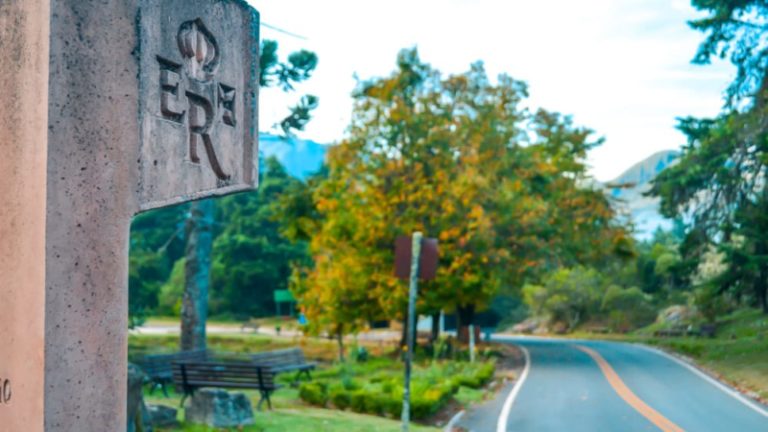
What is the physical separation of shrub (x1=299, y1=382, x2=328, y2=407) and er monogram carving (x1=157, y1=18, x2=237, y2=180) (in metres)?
12.3

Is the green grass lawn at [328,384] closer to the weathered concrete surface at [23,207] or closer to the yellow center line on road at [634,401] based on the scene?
the yellow center line on road at [634,401]

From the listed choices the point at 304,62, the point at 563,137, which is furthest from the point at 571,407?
the point at 563,137

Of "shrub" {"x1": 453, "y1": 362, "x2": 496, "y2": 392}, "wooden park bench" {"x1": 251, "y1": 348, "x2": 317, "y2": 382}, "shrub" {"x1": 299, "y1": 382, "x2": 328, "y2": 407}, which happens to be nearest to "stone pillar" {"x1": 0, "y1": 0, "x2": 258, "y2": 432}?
"shrub" {"x1": 299, "y1": 382, "x2": 328, "y2": 407}

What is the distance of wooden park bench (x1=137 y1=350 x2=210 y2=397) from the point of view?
18.2 meters

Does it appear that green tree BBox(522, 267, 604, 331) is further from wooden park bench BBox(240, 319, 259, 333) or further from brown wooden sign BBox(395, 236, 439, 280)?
brown wooden sign BBox(395, 236, 439, 280)

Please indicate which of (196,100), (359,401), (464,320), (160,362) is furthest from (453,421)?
(464,320)

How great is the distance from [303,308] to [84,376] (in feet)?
86.3

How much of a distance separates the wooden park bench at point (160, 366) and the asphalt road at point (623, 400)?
20.9ft

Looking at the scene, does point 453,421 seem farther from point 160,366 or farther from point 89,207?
point 89,207

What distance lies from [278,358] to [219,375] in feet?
13.0

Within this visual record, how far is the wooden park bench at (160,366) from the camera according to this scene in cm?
1816

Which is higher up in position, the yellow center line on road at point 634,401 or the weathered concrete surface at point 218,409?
the weathered concrete surface at point 218,409

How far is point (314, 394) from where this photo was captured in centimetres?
1698

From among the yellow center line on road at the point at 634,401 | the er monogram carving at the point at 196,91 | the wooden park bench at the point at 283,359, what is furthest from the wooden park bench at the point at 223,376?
the er monogram carving at the point at 196,91
